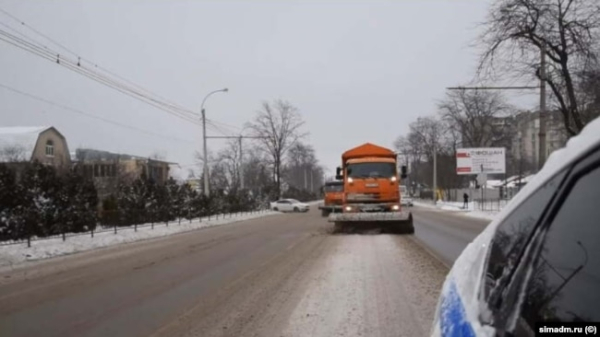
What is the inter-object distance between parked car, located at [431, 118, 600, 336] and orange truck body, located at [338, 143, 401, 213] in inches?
835

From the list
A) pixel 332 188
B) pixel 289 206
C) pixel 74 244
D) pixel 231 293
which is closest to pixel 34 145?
pixel 289 206

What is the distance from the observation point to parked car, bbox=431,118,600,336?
168 centimetres

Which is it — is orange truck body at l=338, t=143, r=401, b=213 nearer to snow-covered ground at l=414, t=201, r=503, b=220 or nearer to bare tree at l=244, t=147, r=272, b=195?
snow-covered ground at l=414, t=201, r=503, b=220

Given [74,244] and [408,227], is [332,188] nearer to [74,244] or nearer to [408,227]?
[408,227]

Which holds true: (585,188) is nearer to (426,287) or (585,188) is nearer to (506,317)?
(506,317)

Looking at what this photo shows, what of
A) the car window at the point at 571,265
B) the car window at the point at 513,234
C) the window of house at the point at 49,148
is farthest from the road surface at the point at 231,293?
the window of house at the point at 49,148

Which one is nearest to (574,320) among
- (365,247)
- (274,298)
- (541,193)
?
(541,193)

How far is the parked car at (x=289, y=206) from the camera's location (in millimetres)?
63000

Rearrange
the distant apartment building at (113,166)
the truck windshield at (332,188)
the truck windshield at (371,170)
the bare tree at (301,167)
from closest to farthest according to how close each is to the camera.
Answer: the truck windshield at (371,170) < the truck windshield at (332,188) < the distant apartment building at (113,166) < the bare tree at (301,167)

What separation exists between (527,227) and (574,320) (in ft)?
1.63

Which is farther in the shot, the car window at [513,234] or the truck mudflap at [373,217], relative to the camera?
the truck mudflap at [373,217]

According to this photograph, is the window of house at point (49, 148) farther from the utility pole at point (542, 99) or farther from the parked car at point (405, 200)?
the utility pole at point (542, 99)

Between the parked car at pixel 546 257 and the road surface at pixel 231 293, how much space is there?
4378 millimetres

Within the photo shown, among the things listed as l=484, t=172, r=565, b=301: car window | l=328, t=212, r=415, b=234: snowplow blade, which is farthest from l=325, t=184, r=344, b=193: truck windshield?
l=484, t=172, r=565, b=301: car window
